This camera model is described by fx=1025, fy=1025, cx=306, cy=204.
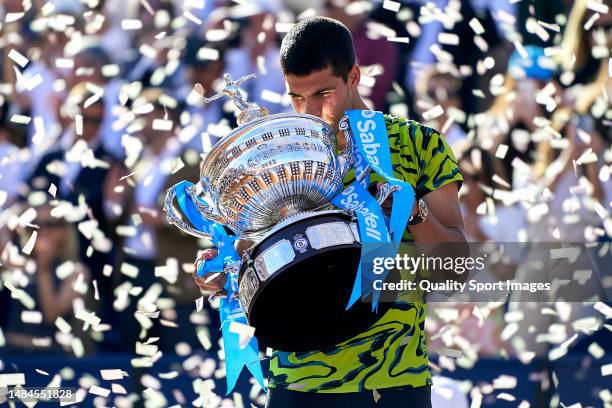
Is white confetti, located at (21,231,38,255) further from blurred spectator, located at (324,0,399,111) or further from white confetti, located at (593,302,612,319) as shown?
white confetti, located at (593,302,612,319)

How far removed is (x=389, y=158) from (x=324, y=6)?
2.78 metres

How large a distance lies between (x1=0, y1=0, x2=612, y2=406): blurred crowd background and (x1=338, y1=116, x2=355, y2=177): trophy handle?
8.10 feet

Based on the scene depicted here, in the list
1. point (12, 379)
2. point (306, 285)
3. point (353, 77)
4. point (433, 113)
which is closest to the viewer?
point (306, 285)

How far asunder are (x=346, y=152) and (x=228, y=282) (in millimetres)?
431

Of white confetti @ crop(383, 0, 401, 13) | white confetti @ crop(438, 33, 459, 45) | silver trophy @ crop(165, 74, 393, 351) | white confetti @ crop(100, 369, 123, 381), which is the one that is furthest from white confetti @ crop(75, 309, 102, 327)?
silver trophy @ crop(165, 74, 393, 351)

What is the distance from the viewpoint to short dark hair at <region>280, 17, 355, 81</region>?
8.59 ft

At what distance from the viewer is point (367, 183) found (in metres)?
2.42

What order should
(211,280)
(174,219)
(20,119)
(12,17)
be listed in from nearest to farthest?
(174,219), (211,280), (20,119), (12,17)

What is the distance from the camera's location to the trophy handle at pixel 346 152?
2.40m

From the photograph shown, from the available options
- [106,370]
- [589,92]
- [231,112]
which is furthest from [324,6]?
[106,370]

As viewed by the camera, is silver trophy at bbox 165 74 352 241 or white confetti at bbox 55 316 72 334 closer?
silver trophy at bbox 165 74 352 241

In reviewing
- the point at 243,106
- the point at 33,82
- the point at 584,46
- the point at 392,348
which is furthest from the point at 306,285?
the point at 584,46

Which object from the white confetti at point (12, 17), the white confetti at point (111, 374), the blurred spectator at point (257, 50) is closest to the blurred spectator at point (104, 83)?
the white confetti at point (12, 17)

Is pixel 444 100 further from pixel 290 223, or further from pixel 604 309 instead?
pixel 290 223
